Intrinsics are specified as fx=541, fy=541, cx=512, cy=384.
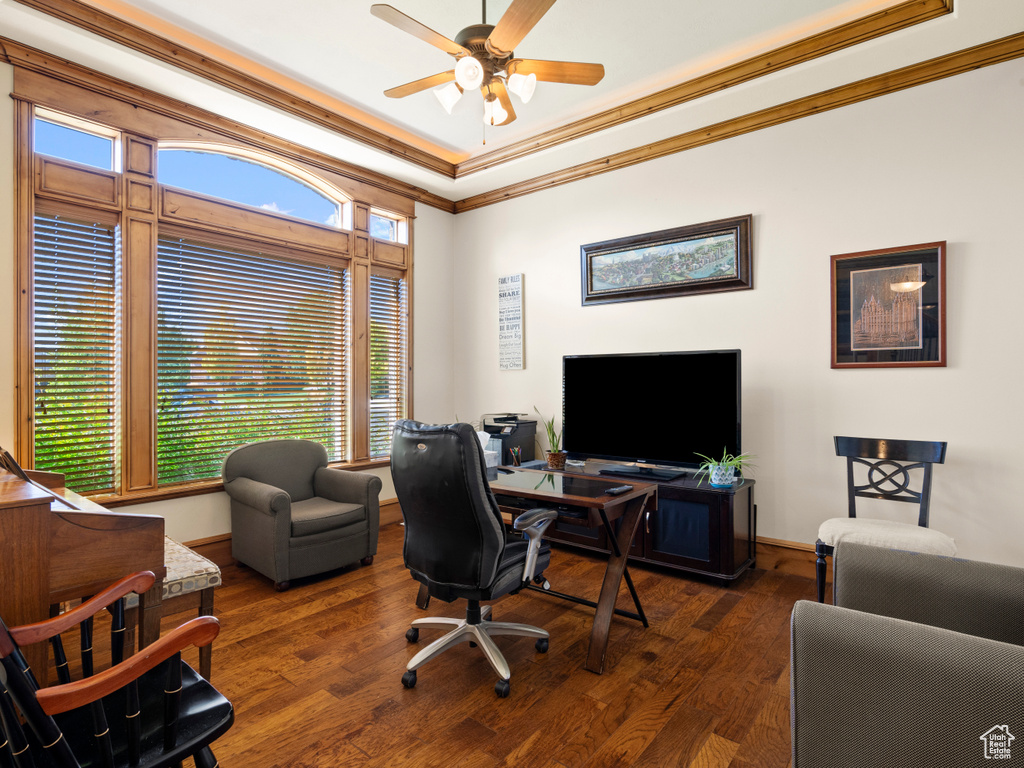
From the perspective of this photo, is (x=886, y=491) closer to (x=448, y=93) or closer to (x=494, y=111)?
(x=494, y=111)

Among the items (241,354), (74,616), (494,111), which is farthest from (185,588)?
(494,111)

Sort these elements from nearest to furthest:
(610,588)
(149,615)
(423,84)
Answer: (149,615)
(610,588)
(423,84)

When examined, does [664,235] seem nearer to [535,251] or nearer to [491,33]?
[535,251]

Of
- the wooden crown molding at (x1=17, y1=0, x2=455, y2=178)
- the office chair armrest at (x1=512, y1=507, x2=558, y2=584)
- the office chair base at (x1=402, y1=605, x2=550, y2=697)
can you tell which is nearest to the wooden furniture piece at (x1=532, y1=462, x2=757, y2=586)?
the office chair base at (x1=402, y1=605, x2=550, y2=697)

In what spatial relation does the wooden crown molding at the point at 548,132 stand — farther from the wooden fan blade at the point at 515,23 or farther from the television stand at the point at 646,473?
the television stand at the point at 646,473

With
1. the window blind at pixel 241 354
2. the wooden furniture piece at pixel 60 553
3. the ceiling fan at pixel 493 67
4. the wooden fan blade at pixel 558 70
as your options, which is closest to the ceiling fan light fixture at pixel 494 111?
the ceiling fan at pixel 493 67

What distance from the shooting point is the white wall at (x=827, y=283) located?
2.93 metres

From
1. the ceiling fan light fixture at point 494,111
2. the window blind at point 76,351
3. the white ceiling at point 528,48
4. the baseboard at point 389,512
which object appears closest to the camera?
the ceiling fan light fixture at point 494,111

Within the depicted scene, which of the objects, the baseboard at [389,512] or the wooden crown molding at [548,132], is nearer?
the wooden crown molding at [548,132]

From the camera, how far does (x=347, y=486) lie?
381cm

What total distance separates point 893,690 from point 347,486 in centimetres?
334

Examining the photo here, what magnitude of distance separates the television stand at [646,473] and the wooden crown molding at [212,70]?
119 inches

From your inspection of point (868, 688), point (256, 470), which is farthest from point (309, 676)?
point (868, 688)

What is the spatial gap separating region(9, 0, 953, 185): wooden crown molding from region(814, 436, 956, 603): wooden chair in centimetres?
221
